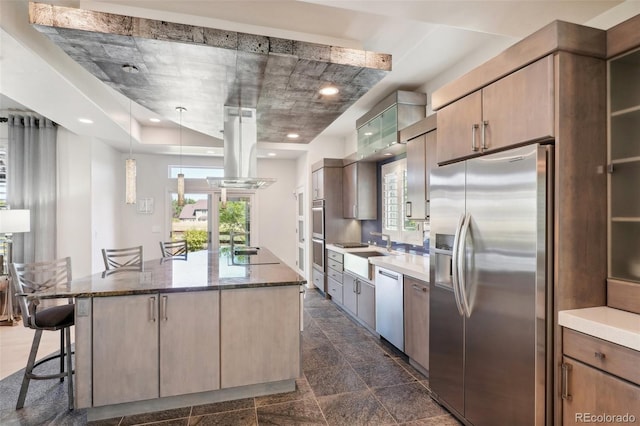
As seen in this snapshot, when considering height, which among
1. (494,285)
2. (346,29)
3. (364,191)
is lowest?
(494,285)

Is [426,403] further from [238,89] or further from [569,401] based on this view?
[238,89]

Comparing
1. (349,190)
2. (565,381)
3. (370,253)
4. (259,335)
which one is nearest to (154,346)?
(259,335)

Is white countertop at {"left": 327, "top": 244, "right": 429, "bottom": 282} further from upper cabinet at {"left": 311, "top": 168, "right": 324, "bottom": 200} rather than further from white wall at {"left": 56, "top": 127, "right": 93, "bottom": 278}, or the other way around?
white wall at {"left": 56, "top": 127, "right": 93, "bottom": 278}

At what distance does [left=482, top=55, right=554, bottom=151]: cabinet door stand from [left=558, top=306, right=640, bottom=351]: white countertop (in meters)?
0.88

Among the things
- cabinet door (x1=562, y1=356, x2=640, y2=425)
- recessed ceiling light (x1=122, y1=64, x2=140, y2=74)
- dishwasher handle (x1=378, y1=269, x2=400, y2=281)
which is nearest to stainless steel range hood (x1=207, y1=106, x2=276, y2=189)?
recessed ceiling light (x1=122, y1=64, x2=140, y2=74)

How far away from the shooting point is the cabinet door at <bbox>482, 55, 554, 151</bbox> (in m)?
1.65

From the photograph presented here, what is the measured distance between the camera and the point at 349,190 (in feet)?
17.3

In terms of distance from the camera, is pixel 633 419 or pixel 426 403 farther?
pixel 426 403

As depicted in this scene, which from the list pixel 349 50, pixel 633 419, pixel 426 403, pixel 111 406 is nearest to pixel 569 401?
pixel 633 419

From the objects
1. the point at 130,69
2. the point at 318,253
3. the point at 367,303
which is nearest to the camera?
Answer: the point at 130,69

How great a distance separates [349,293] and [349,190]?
1.64m

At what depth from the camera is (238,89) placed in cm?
306

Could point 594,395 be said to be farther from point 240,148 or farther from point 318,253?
point 318,253

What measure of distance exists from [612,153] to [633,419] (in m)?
1.24
